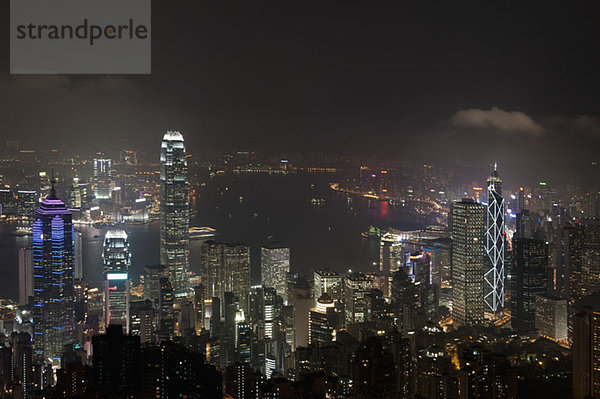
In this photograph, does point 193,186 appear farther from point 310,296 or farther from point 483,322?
point 483,322

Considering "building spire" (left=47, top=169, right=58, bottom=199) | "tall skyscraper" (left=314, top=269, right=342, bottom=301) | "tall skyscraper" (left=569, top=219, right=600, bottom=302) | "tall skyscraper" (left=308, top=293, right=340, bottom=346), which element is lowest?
"tall skyscraper" (left=308, top=293, right=340, bottom=346)

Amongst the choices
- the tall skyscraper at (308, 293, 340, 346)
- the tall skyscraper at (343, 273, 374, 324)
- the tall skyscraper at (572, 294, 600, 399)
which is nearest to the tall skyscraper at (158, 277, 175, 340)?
the tall skyscraper at (308, 293, 340, 346)

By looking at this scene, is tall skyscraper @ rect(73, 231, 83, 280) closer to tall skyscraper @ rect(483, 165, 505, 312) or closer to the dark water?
the dark water

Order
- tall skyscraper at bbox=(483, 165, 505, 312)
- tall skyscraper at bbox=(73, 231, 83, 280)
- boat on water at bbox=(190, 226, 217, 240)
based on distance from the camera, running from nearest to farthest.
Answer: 1. tall skyscraper at bbox=(73, 231, 83, 280)
2. tall skyscraper at bbox=(483, 165, 505, 312)
3. boat on water at bbox=(190, 226, 217, 240)

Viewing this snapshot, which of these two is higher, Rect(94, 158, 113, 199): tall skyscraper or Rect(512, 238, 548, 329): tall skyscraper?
Rect(94, 158, 113, 199): tall skyscraper

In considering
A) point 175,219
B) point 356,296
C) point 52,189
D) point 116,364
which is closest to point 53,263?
point 52,189

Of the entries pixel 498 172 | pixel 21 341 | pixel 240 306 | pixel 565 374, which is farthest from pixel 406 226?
pixel 21 341

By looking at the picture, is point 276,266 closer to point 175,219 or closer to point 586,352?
point 175,219
